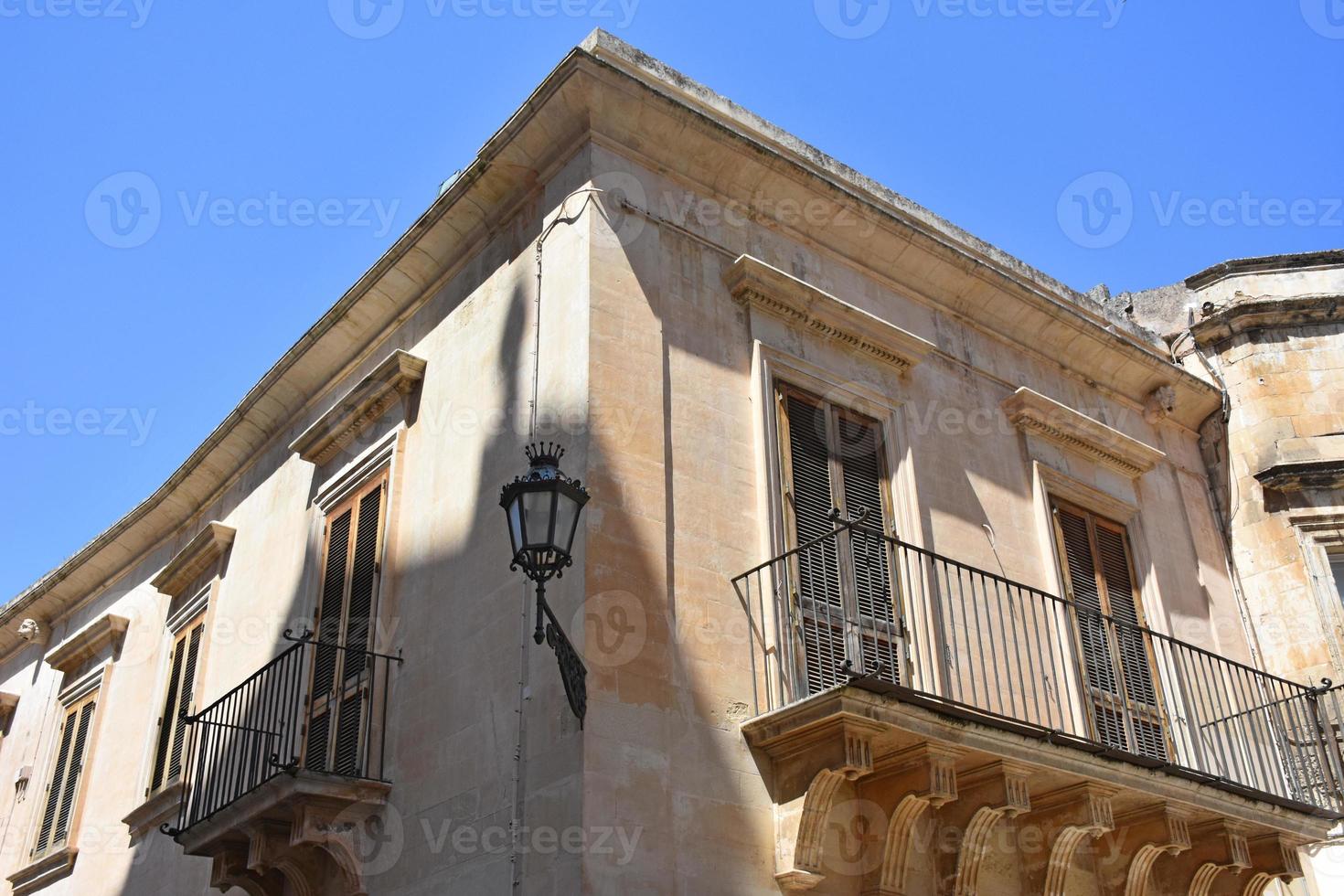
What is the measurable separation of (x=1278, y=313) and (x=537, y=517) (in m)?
9.05

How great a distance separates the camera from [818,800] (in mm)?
7504

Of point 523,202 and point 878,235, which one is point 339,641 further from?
point 878,235

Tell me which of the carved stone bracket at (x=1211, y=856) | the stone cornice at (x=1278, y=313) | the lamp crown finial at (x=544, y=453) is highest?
the stone cornice at (x=1278, y=313)

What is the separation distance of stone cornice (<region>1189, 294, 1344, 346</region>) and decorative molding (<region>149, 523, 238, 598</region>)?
9892 millimetres

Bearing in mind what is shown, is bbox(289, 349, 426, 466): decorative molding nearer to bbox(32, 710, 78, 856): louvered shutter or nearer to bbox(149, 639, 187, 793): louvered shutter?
bbox(149, 639, 187, 793): louvered shutter

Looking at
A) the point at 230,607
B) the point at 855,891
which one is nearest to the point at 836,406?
the point at 855,891

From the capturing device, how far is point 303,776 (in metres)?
8.05

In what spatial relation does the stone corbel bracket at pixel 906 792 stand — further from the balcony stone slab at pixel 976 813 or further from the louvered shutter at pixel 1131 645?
the louvered shutter at pixel 1131 645

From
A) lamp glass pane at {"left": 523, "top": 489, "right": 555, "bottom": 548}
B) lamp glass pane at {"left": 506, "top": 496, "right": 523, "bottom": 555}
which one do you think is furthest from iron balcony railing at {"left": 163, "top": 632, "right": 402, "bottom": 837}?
lamp glass pane at {"left": 523, "top": 489, "right": 555, "bottom": 548}

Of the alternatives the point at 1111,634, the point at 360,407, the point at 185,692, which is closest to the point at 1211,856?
the point at 1111,634

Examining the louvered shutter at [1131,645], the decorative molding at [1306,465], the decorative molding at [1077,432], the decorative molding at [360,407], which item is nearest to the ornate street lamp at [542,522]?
the decorative molding at [360,407]

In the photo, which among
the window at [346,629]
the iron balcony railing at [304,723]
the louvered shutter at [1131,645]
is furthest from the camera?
the louvered shutter at [1131,645]

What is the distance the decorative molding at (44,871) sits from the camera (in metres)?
13.2

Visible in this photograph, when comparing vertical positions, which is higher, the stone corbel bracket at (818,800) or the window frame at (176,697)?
the window frame at (176,697)
